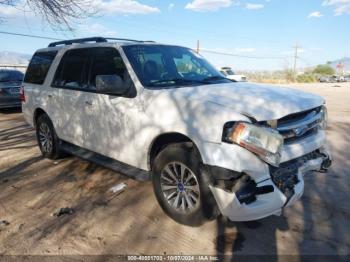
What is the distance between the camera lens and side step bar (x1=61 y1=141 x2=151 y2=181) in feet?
14.2

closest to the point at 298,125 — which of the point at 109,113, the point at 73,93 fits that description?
the point at 109,113

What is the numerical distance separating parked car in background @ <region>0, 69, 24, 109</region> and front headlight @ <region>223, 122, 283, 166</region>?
1151 centimetres

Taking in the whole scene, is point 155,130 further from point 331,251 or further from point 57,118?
point 57,118

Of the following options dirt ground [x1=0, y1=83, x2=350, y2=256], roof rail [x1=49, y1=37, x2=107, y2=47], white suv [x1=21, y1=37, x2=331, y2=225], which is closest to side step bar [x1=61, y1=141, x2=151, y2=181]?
white suv [x1=21, y1=37, x2=331, y2=225]

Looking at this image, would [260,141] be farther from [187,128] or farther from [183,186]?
[183,186]

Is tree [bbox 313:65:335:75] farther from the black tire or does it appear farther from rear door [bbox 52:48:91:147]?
rear door [bbox 52:48:91:147]

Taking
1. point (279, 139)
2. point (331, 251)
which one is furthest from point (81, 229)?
point (331, 251)

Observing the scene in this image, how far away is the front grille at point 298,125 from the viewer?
3565mm

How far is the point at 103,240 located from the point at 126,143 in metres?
1.26

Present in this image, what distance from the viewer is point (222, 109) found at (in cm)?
346

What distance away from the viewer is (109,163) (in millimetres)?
4840

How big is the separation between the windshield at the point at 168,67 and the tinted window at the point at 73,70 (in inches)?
38.1

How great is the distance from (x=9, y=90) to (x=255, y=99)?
11.4m

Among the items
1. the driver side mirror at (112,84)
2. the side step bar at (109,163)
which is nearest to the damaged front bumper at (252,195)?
the side step bar at (109,163)
